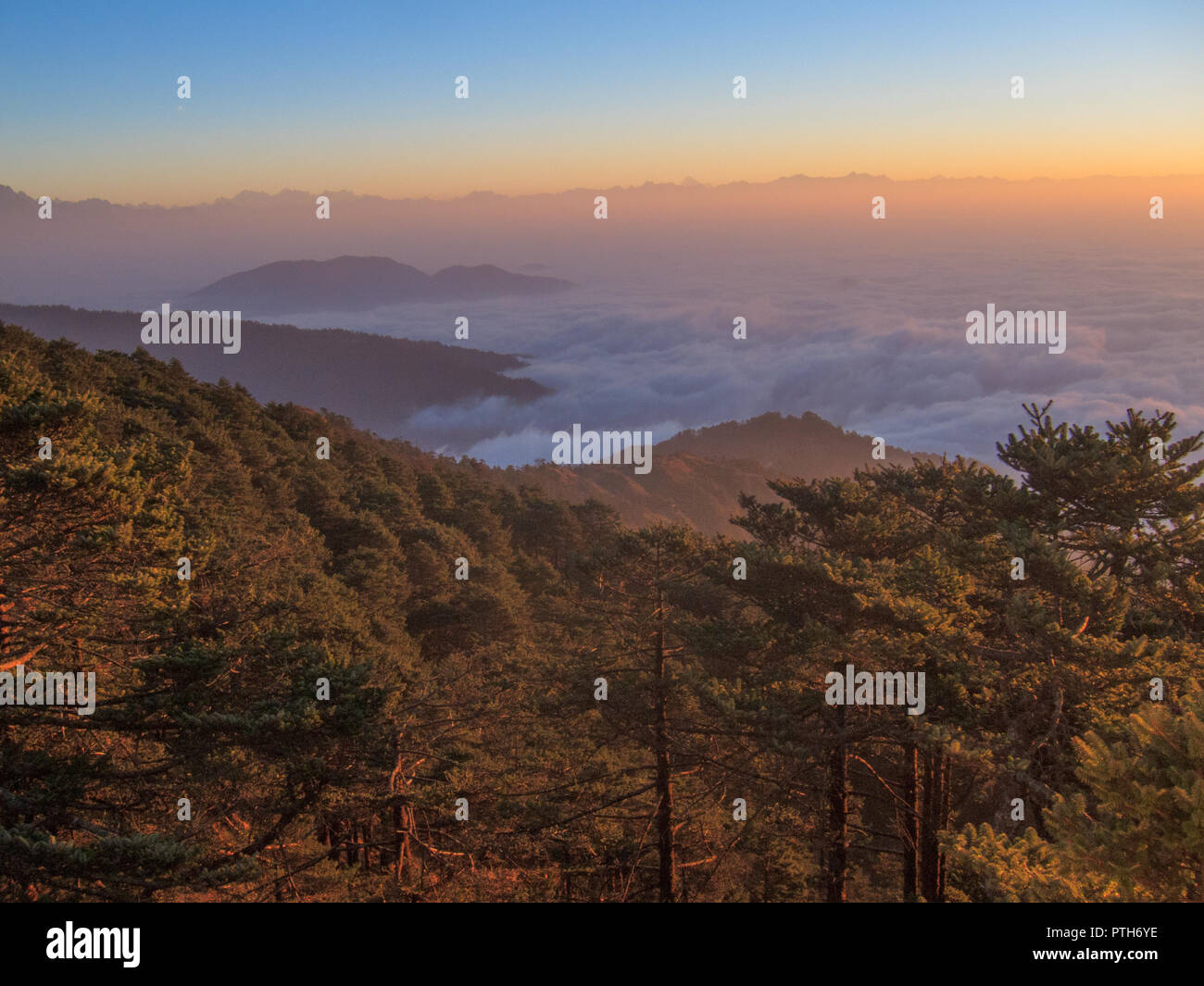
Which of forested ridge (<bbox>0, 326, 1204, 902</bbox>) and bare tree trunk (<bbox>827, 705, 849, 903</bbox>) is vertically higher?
forested ridge (<bbox>0, 326, 1204, 902</bbox>)

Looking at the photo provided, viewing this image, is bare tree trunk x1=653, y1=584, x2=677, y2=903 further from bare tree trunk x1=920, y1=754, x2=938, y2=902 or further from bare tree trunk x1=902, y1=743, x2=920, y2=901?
bare tree trunk x1=920, y1=754, x2=938, y2=902

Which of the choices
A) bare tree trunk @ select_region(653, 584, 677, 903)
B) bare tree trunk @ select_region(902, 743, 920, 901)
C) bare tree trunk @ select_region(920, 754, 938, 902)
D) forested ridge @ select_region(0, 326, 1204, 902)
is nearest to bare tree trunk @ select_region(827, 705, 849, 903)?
forested ridge @ select_region(0, 326, 1204, 902)

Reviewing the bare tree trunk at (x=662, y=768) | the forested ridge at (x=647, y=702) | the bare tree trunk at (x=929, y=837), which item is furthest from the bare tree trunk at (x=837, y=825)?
the bare tree trunk at (x=662, y=768)

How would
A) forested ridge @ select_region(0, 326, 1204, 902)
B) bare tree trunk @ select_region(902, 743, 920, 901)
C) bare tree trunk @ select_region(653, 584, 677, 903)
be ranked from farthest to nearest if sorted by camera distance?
bare tree trunk @ select_region(653, 584, 677, 903)
bare tree trunk @ select_region(902, 743, 920, 901)
forested ridge @ select_region(0, 326, 1204, 902)

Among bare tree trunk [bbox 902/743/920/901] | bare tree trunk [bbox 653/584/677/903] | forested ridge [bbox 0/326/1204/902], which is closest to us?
forested ridge [bbox 0/326/1204/902]

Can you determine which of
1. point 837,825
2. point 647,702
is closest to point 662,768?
point 647,702

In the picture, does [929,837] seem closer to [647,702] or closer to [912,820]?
[912,820]

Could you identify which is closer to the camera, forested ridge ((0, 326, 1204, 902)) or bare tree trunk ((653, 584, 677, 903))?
forested ridge ((0, 326, 1204, 902))

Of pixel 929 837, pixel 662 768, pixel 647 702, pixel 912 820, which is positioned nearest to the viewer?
pixel 929 837

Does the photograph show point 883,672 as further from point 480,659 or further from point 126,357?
point 126,357
